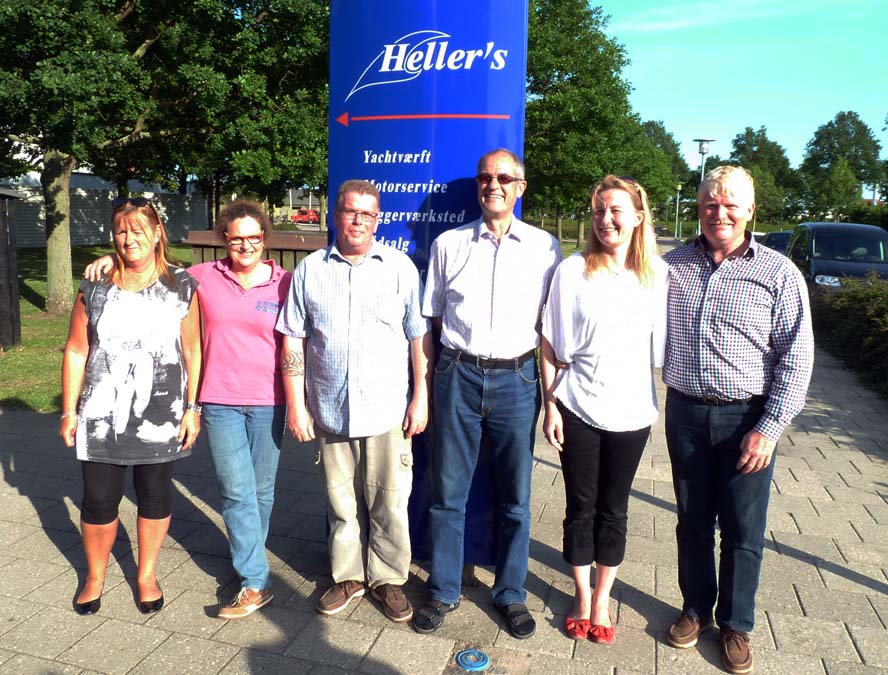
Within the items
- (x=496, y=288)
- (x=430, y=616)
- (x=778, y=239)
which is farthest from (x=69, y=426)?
(x=778, y=239)

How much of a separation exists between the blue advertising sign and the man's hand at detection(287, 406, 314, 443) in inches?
39.0

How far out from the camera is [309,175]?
13.3m

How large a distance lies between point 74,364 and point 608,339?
7.58 ft

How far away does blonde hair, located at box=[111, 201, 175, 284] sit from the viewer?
126 inches

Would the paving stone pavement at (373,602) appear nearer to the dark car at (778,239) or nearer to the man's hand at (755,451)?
the man's hand at (755,451)

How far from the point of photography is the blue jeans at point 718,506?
9.84 feet

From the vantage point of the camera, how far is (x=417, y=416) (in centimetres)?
335

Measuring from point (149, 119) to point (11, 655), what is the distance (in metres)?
12.7

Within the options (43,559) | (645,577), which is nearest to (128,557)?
(43,559)

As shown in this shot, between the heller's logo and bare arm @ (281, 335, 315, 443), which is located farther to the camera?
the heller's logo

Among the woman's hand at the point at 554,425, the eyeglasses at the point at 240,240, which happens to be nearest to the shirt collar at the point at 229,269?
the eyeglasses at the point at 240,240

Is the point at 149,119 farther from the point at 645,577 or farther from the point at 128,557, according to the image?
the point at 645,577

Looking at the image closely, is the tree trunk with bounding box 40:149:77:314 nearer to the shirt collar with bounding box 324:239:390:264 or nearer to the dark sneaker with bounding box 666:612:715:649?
the shirt collar with bounding box 324:239:390:264

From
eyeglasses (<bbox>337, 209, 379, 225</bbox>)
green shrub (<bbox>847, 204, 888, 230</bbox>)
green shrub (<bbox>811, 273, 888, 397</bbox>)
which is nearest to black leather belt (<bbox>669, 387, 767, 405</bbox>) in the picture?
eyeglasses (<bbox>337, 209, 379, 225</bbox>)
